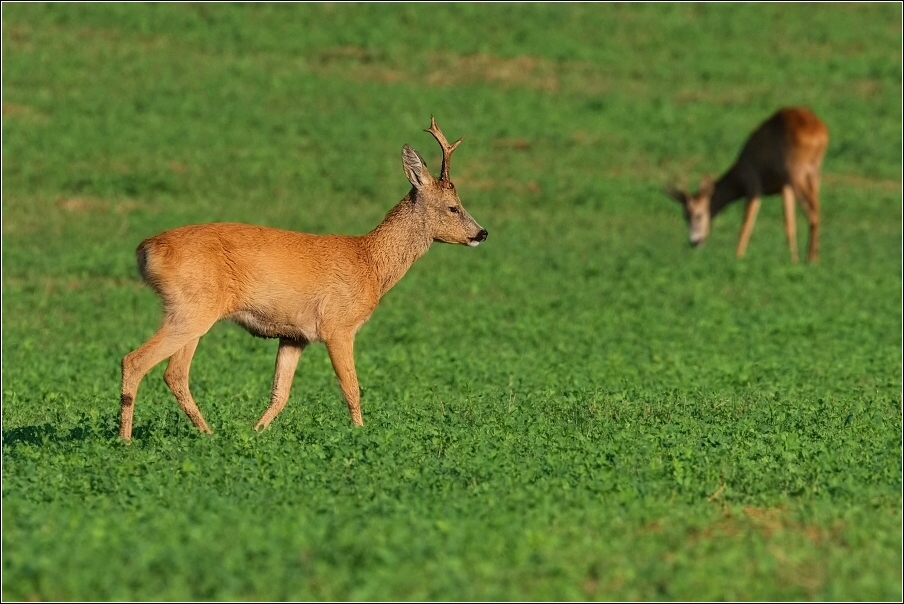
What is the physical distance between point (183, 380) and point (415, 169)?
2409 millimetres

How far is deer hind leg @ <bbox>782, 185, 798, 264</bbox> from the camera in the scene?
74.2 ft

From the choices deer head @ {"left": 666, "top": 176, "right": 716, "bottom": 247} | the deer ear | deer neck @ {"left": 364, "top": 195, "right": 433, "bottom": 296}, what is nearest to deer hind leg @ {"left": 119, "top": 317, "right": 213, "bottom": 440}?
deer neck @ {"left": 364, "top": 195, "right": 433, "bottom": 296}

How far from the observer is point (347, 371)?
1046 cm

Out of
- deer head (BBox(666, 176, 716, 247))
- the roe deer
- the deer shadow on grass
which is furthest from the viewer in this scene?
deer head (BBox(666, 176, 716, 247))

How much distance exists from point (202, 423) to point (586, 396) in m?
3.09

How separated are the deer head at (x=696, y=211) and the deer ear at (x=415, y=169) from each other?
13.4 meters

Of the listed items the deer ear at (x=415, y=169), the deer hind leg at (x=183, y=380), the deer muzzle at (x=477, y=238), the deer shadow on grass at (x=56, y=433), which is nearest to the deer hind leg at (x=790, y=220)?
the deer muzzle at (x=477, y=238)

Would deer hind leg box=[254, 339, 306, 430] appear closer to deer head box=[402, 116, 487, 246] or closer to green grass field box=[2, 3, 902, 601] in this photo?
green grass field box=[2, 3, 902, 601]

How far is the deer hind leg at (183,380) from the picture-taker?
33.5ft

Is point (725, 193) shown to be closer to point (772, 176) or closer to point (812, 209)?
point (772, 176)

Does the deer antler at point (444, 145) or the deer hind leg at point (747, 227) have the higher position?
the deer antler at point (444, 145)

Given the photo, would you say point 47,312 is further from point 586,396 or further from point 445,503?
point 445,503

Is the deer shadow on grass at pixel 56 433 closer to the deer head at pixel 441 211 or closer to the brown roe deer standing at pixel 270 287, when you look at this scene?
the brown roe deer standing at pixel 270 287

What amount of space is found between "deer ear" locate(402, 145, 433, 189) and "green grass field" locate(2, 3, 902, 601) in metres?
1.67
